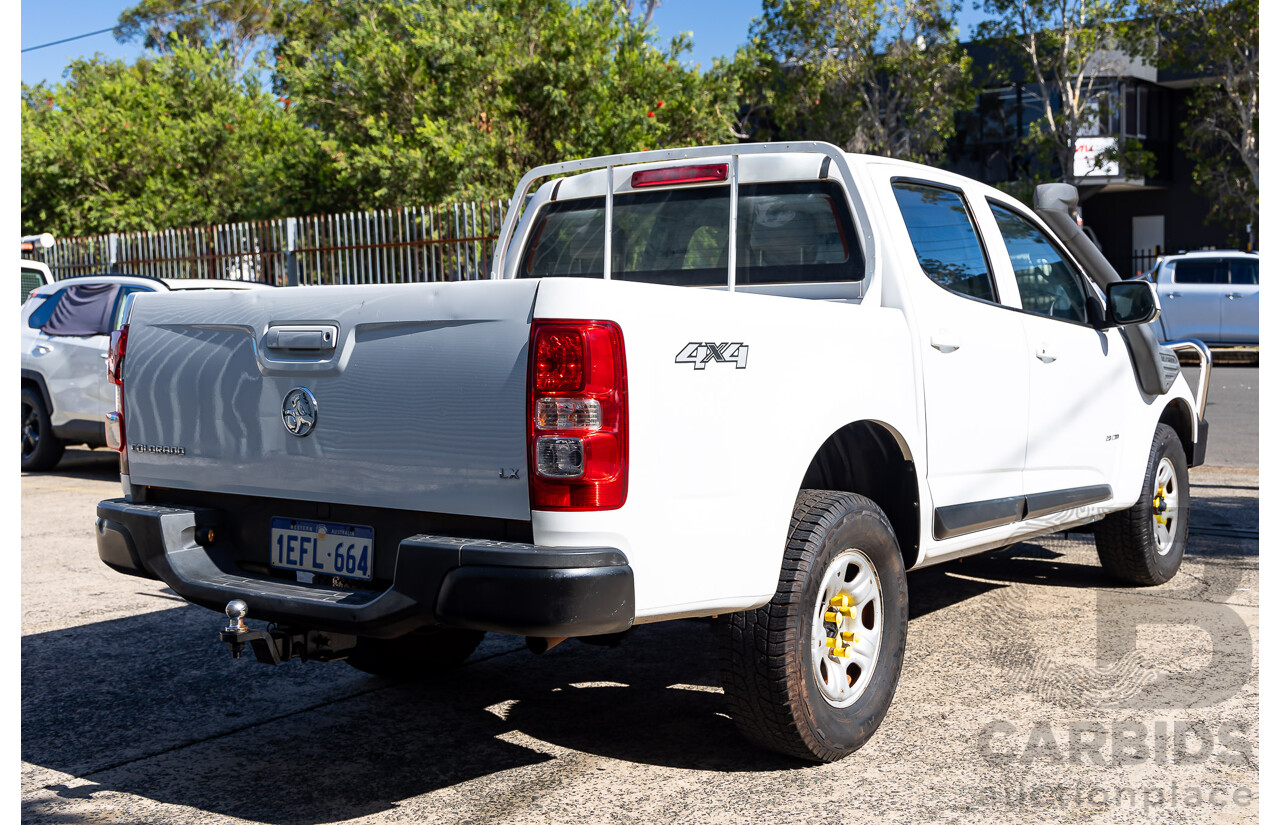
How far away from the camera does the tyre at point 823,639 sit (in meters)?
3.62

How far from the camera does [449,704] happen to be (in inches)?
180

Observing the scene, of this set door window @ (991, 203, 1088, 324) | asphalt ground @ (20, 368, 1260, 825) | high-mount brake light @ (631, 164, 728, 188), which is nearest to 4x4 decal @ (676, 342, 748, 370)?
asphalt ground @ (20, 368, 1260, 825)

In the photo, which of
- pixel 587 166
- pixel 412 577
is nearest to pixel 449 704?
pixel 412 577

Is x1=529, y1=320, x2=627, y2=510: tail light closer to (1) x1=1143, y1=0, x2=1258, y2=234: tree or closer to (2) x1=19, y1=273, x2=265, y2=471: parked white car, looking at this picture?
(2) x1=19, y1=273, x2=265, y2=471: parked white car

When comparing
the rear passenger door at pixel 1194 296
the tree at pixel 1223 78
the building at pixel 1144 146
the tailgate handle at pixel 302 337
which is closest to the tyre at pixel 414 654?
the tailgate handle at pixel 302 337

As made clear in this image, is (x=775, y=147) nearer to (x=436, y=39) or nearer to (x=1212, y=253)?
(x=436, y=39)

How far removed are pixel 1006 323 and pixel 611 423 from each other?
2.40m

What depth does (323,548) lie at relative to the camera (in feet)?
12.0

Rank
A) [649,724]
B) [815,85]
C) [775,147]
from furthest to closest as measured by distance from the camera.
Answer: [815,85], [775,147], [649,724]

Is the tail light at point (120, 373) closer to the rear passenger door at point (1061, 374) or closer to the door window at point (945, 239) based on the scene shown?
the door window at point (945, 239)

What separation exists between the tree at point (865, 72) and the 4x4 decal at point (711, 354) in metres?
26.5

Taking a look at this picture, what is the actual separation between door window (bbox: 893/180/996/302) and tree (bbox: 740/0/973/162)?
2475cm

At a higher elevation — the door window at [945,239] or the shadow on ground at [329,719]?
the door window at [945,239]

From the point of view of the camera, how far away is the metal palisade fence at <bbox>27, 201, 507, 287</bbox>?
1536 cm
